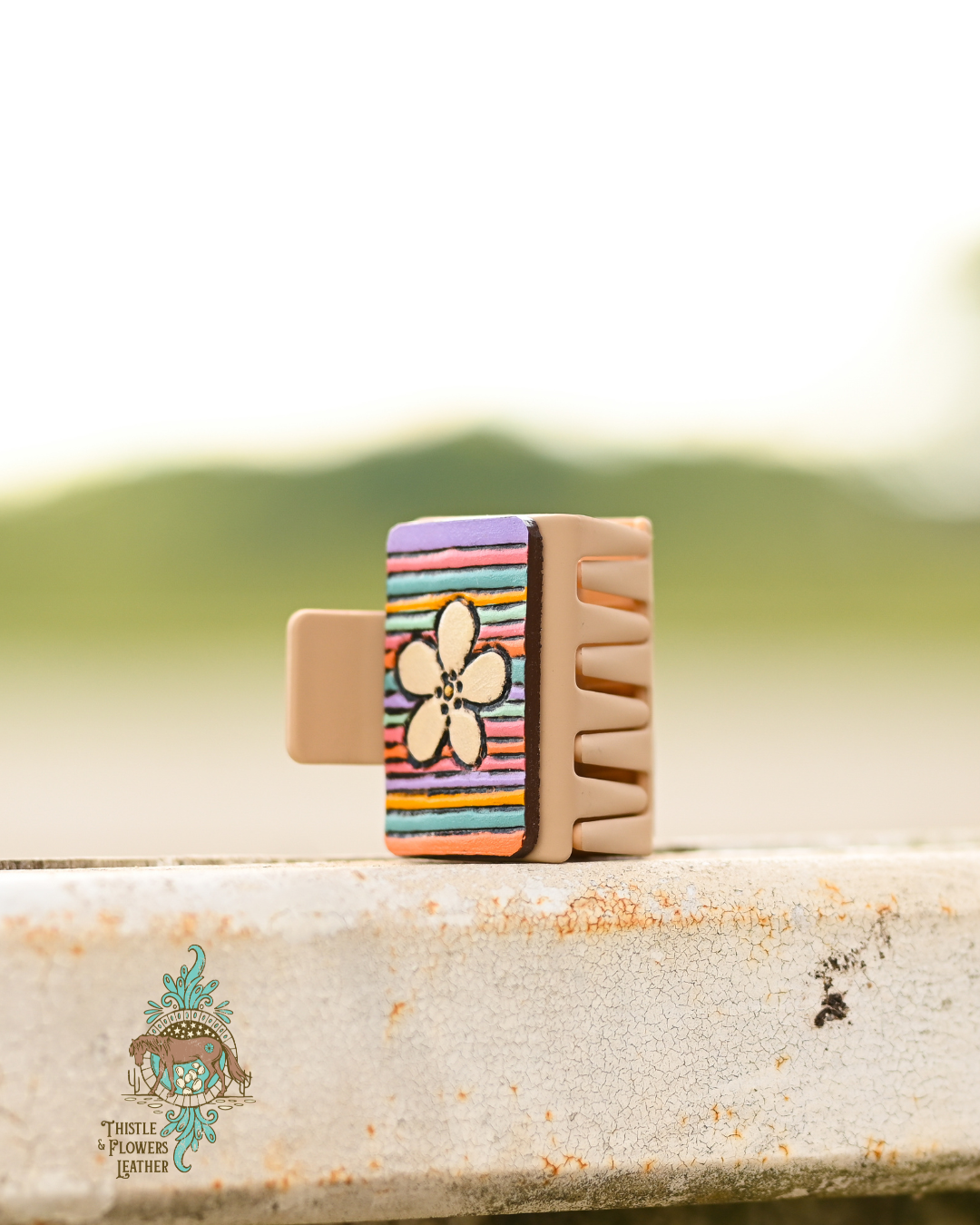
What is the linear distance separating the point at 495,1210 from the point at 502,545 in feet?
1.08

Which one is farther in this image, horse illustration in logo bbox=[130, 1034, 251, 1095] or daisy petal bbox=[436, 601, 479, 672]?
daisy petal bbox=[436, 601, 479, 672]

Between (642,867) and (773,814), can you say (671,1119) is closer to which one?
(642,867)

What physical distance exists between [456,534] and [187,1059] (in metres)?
Result: 0.32

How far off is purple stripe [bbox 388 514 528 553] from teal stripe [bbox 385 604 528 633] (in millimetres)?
36

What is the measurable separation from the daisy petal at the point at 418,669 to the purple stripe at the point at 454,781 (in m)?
0.05

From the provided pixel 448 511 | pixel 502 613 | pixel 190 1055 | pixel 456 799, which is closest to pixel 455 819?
pixel 456 799

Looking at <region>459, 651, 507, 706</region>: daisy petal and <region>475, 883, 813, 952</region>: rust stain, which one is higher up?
<region>459, 651, 507, 706</region>: daisy petal

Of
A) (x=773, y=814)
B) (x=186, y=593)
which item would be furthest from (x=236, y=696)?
(x=773, y=814)

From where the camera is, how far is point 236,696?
4.50m

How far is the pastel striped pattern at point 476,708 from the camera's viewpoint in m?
0.73

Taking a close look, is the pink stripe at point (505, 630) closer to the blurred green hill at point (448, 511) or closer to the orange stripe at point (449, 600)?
the orange stripe at point (449, 600)

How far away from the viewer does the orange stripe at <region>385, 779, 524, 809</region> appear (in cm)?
72

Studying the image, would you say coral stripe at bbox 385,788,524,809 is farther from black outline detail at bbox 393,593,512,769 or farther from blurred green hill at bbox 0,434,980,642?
blurred green hill at bbox 0,434,980,642

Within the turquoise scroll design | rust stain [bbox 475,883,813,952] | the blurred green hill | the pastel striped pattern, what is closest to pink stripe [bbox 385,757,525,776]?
the pastel striped pattern
